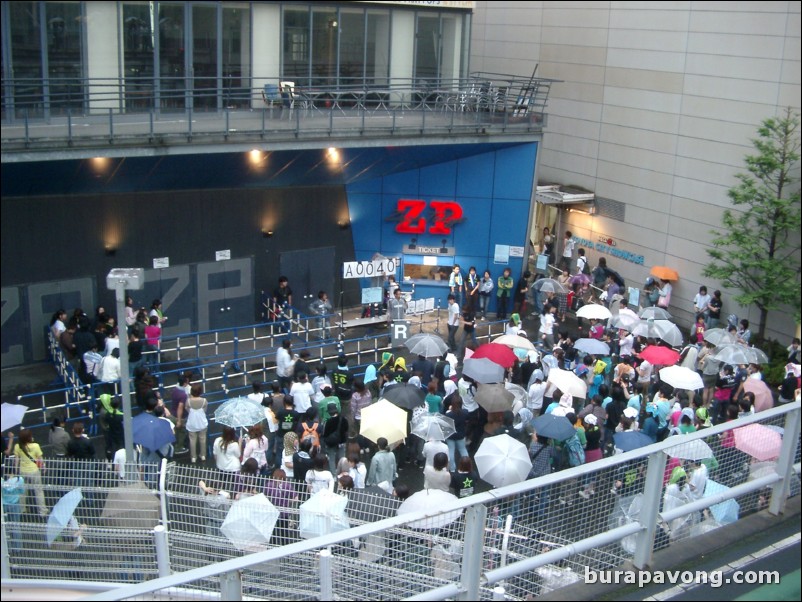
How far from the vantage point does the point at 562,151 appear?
88.7ft

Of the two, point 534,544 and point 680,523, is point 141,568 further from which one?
point 680,523

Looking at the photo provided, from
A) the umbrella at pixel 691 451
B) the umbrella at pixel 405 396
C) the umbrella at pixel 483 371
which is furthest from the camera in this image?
the umbrella at pixel 483 371

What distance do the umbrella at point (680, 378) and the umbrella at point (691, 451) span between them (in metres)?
9.09

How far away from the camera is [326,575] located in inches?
218

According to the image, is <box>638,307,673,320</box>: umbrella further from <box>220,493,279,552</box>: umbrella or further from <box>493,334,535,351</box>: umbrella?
<box>220,493,279,552</box>: umbrella

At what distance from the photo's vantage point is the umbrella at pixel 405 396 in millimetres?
13672

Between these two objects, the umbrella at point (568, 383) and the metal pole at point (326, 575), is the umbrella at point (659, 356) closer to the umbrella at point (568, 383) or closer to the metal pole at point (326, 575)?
the umbrella at point (568, 383)

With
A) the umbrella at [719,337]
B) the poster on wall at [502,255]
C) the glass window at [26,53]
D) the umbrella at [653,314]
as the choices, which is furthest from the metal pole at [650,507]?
the poster on wall at [502,255]

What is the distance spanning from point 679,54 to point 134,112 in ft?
44.2

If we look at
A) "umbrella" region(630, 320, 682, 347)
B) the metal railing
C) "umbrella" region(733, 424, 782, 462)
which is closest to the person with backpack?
the metal railing

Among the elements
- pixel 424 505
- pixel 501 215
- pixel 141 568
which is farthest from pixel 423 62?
pixel 141 568

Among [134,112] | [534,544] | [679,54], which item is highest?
[679,54]

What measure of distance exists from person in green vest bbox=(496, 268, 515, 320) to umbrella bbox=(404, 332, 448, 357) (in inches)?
242

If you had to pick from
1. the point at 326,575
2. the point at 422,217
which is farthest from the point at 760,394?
the point at 326,575
